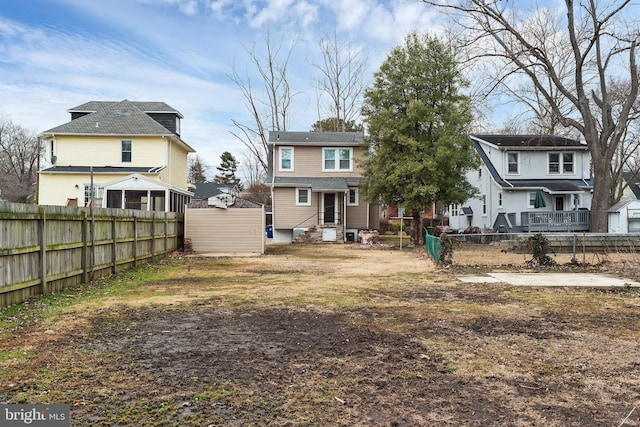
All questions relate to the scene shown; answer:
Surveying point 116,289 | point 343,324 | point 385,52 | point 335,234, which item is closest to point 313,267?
point 116,289

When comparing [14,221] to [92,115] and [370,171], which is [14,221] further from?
[92,115]

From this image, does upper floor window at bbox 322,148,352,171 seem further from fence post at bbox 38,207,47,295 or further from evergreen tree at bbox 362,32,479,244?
fence post at bbox 38,207,47,295

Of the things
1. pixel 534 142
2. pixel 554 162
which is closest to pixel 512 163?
pixel 534 142

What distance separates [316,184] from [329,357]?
74.0 ft

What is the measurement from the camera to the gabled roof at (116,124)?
84.9ft

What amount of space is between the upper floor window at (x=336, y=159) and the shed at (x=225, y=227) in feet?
30.3

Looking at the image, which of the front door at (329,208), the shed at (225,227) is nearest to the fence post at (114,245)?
the shed at (225,227)

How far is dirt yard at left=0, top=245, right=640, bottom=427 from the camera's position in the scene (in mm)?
3510

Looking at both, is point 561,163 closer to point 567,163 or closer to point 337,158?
point 567,163

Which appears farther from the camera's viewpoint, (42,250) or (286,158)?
(286,158)

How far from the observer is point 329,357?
16.1ft

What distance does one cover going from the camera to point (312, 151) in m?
28.8

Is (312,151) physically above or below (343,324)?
above

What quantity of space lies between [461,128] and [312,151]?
9.33m
